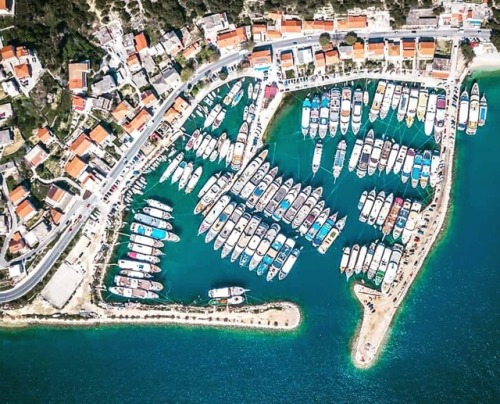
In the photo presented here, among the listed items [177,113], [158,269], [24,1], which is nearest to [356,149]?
[177,113]

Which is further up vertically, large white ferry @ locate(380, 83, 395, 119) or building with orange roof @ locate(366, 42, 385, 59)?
building with orange roof @ locate(366, 42, 385, 59)

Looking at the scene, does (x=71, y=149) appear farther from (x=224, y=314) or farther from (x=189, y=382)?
(x=189, y=382)

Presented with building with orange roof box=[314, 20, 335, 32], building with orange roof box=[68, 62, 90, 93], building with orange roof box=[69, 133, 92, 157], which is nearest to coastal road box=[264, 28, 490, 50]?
building with orange roof box=[314, 20, 335, 32]

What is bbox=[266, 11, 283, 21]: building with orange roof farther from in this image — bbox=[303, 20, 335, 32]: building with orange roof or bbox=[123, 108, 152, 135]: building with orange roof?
bbox=[123, 108, 152, 135]: building with orange roof

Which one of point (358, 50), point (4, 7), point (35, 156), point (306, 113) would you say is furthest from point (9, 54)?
point (358, 50)

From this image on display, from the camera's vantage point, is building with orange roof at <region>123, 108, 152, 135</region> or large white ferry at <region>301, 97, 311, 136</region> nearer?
building with orange roof at <region>123, 108, 152, 135</region>

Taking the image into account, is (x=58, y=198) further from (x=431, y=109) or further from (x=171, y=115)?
(x=431, y=109)
